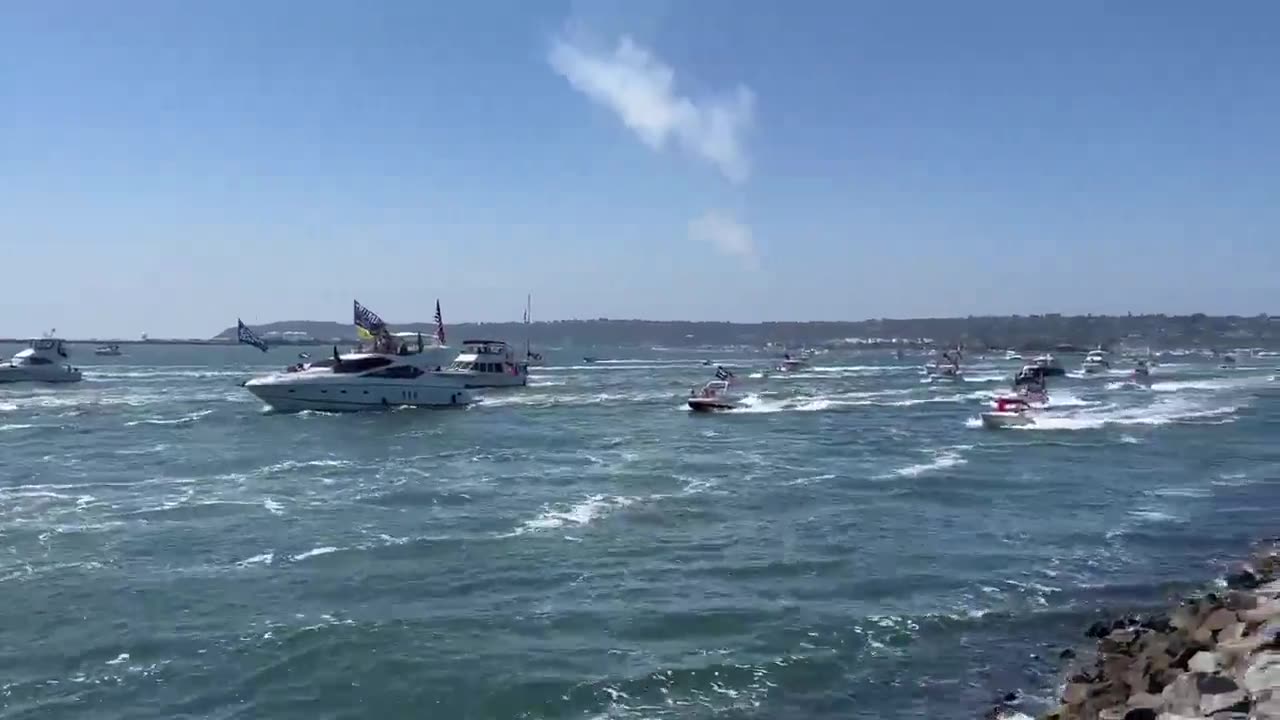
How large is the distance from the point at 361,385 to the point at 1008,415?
3896cm

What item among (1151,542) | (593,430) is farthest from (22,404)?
(1151,542)

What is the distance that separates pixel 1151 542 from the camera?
27406 millimetres

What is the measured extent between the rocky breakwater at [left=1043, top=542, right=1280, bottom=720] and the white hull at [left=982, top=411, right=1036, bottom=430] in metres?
36.4

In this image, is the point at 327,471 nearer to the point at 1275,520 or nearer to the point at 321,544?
the point at 321,544

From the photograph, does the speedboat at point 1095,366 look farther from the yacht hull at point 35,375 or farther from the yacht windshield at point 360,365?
the yacht hull at point 35,375

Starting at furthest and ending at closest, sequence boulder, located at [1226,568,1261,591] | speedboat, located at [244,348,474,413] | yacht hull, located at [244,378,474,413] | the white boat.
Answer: the white boat, speedboat, located at [244,348,474,413], yacht hull, located at [244,378,474,413], boulder, located at [1226,568,1261,591]

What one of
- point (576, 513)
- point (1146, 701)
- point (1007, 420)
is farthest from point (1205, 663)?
point (1007, 420)

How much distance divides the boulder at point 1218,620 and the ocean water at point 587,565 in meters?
2.36

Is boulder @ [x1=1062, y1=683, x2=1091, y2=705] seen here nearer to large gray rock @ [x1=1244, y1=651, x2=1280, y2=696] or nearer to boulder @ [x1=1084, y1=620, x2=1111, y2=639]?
large gray rock @ [x1=1244, y1=651, x2=1280, y2=696]

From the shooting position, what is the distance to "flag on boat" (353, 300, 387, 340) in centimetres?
7219

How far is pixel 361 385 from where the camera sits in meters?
66.3

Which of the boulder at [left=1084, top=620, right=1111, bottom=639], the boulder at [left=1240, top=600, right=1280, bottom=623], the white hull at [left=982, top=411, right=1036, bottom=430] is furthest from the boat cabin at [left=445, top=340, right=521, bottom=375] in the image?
the boulder at [left=1240, top=600, right=1280, bottom=623]

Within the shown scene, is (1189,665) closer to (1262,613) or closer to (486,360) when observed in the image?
(1262,613)

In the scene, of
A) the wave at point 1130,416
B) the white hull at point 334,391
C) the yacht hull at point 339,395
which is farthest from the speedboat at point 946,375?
the white hull at point 334,391
